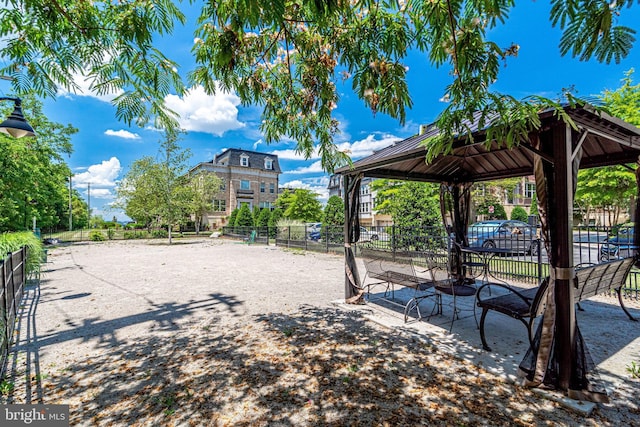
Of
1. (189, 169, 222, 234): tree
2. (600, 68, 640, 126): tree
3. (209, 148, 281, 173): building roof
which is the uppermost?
(209, 148, 281, 173): building roof

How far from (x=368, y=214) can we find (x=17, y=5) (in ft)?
147

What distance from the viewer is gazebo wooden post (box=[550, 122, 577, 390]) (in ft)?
9.34

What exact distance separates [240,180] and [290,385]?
39958 mm

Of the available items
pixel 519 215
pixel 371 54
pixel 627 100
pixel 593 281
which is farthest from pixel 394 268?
pixel 519 215

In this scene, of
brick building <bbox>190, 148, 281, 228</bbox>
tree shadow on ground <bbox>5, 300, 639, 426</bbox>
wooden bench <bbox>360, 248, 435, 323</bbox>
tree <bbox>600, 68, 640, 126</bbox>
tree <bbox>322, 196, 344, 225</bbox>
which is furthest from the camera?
brick building <bbox>190, 148, 281, 228</bbox>

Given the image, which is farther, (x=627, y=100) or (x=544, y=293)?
(x=627, y=100)

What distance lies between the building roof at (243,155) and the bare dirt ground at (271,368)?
36.4m

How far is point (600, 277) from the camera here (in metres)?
3.66

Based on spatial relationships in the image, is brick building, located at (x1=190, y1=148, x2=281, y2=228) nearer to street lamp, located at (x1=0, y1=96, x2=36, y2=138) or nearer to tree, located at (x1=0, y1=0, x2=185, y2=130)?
street lamp, located at (x1=0, y1=96, x2=36, y2=138)

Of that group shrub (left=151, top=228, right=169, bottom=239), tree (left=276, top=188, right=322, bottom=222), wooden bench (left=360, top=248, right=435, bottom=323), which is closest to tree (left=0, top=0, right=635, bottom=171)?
wooden bench (left=360, top=248, right=435, bottom=323)

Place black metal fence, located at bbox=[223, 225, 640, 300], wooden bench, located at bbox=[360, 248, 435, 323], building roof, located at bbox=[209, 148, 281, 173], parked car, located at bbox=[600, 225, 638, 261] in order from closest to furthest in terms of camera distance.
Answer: wooden bench, located at bbox=[360, 248, 435, 323], parked car, located at bbox=[600, 225, 638, 261], black metal fence, located at bbox=[223, 225, 640, 300], building roof, located at bbox=[209, 148, 281, 173]

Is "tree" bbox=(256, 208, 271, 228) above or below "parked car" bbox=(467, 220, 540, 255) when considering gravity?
above

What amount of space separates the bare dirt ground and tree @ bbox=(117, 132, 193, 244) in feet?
55.2

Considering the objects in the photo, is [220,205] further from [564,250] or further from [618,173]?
[564,250]
